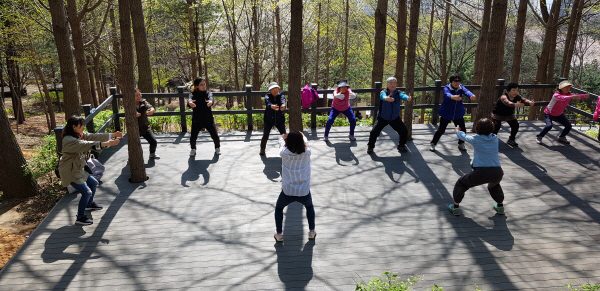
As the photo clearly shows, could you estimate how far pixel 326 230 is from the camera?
5.79 metres

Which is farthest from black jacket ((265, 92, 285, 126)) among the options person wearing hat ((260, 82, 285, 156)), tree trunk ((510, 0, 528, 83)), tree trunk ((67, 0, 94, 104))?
tree trunk ((510, 0, 528, 83))

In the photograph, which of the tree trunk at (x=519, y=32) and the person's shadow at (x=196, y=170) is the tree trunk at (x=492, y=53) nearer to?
the tree trunk at (x=519, y=32)

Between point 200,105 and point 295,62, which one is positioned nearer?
point 295,62

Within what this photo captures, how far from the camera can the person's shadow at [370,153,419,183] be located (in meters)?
7.84

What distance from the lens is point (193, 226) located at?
19.3ft

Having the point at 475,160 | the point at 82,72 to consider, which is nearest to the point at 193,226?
the point at 475,160

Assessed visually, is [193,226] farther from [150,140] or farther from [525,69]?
[525,69]

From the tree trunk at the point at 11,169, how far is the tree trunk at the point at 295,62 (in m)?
5.05

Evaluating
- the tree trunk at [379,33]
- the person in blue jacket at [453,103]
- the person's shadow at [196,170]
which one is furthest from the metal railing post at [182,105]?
the person in blue jacket at [453,103]

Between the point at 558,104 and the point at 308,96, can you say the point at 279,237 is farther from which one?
the point at 558,104

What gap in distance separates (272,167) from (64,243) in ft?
12.4

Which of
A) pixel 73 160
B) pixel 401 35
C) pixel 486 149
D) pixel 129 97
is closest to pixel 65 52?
pixel 129 97

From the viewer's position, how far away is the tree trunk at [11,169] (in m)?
7.61

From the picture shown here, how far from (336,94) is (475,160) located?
4132mm
